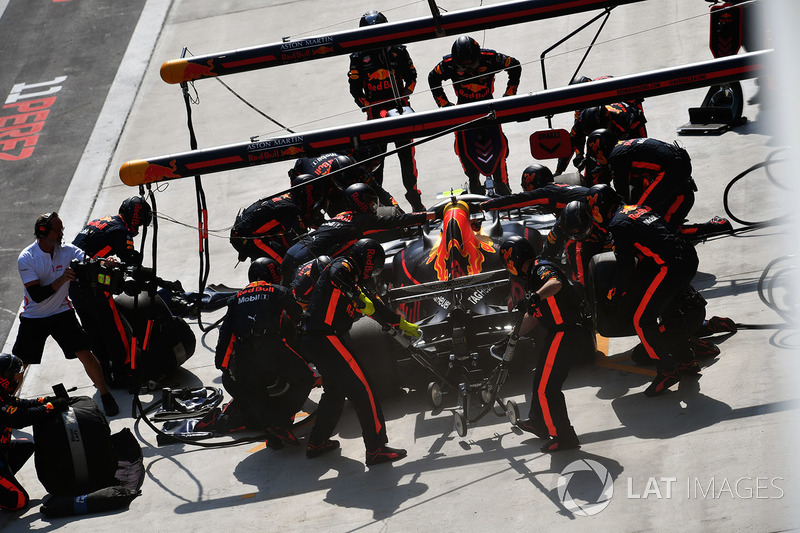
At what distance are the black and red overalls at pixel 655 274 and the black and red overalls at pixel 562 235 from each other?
0.64 m

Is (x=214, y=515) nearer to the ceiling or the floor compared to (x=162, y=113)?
nearer to the floor

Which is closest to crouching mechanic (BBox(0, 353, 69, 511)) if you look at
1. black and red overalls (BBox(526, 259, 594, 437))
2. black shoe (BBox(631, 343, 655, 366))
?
black and red overalls (BBox(526, 259, 594, 437))

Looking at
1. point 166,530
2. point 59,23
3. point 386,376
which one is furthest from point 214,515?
point 59,23

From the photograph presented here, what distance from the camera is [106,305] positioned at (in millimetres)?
9078

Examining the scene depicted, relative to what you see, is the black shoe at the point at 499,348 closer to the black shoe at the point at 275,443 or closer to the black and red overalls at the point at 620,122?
the black shoe at the point at 275,443

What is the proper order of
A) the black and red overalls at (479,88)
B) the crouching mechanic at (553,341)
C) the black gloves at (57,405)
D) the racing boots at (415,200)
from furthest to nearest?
the racing boots at (415,200)
the black and red overalls at (479,88)
the black gloves at (57,405)
the crouching mechanic at (553,341)

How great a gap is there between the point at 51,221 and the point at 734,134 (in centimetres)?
814

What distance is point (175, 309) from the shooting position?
32.7 ft

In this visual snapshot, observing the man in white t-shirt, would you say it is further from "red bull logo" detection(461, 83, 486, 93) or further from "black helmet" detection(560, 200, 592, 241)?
"red bull logo" detection(461, 83, 486, 93)

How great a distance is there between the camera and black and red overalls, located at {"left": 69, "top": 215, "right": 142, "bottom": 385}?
9.05 meters

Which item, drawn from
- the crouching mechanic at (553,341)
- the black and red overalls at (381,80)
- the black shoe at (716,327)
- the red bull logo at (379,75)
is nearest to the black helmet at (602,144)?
the black shoe at (716,327)

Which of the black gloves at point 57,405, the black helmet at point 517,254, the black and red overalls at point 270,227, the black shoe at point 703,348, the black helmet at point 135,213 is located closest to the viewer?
the black helmet at point 517,254

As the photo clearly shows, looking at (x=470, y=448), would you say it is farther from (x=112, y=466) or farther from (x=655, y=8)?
(x=655, y=8)

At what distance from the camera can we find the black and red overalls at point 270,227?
31.3 ft
